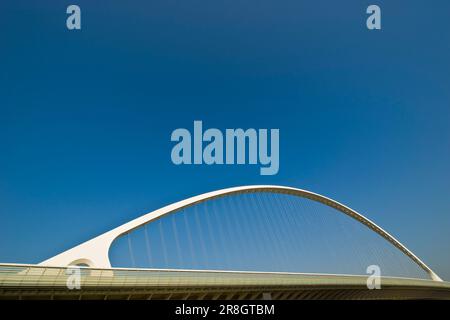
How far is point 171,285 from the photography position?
13594 millimetres

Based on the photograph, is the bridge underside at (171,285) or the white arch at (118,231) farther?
the white arch at (118,231)

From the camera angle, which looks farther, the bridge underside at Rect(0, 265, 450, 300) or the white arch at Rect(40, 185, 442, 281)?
the white arch at Rect(40, 185, 442, 281)

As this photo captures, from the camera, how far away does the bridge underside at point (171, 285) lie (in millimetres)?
9852

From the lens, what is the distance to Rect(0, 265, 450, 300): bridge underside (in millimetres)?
9852

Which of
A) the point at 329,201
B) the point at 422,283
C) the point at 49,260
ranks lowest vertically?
the point at 422,283

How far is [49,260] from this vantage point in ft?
41.0
